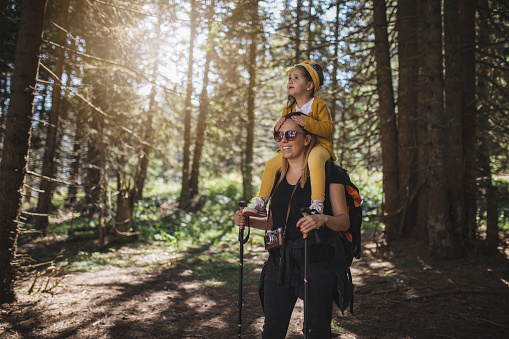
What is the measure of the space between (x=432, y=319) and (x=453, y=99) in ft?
15.6

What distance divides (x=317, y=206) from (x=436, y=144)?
5.44m

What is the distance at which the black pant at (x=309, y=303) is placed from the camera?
8.08 feet

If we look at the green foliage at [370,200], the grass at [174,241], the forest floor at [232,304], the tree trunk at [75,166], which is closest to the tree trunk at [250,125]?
the grass at [174,241]

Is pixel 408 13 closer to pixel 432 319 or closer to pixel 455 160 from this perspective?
pixel 455 160

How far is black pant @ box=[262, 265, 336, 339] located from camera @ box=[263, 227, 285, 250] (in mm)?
186

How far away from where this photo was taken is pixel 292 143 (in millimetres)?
2795

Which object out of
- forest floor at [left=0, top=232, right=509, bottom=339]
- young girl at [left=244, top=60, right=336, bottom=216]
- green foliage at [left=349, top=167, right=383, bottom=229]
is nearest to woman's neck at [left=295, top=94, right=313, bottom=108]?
young girl at [left=244, top=60, right=336, bottom=216]

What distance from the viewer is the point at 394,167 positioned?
351 inches

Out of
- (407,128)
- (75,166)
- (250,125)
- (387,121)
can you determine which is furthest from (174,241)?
(75,166)

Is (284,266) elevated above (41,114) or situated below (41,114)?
below

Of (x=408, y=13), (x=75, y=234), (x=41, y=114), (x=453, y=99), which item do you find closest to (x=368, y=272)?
(x=453, y=99)

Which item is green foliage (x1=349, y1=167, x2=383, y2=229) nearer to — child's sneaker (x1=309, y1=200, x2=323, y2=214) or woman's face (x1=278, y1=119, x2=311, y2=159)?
woman's face (x1=278, y1=119, x2=311, y2=159)

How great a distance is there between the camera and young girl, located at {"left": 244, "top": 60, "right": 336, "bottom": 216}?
277 centimetres

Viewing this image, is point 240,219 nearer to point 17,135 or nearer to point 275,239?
point 275,239
